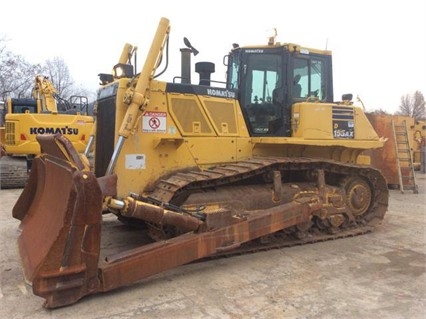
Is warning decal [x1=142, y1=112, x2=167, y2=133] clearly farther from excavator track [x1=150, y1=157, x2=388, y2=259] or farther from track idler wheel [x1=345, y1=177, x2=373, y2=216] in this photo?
track idler wheel [x1=345, y1=177, x2=373, y2=216]

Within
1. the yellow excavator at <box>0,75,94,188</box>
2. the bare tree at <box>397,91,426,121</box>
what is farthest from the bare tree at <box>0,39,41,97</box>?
the bare tree at <box>397,91,426,121</box>

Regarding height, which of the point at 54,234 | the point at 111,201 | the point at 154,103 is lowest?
the point at 54,234

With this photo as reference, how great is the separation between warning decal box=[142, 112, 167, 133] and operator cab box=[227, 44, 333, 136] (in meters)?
1.39

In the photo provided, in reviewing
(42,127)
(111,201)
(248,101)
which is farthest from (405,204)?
(42,127)

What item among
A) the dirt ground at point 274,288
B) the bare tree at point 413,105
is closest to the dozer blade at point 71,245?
the dirt ground at point 274,288

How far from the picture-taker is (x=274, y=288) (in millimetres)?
4543

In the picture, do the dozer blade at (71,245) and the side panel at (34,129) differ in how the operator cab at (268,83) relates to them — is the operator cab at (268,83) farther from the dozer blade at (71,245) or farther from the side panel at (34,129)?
the side panel at (34,129)

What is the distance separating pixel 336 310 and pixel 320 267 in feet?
4.11

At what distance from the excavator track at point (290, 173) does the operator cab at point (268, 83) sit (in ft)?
2.38

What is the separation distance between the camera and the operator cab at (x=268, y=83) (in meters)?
6.55

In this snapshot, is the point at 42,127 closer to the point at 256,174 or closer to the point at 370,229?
the point at 256,174

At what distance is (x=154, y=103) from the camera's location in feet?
18.3

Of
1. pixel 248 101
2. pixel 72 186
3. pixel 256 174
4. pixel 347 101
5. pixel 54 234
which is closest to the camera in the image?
pixel 72 186

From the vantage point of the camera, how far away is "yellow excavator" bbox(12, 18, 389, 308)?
A: 412cm
